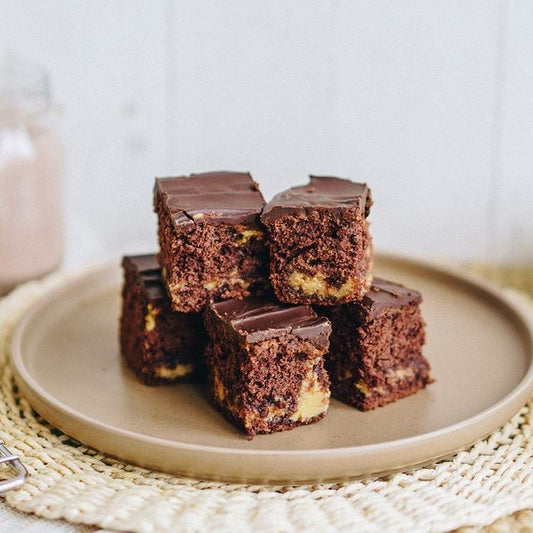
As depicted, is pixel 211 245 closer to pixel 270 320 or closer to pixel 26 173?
pixel 270 320

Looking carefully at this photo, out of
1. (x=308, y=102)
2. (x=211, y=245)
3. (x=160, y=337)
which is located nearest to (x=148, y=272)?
(x=160, y=337)

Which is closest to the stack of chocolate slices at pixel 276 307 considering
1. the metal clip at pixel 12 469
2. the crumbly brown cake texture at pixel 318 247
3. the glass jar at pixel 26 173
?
the crumbly brown cake texture at pixel 318 247

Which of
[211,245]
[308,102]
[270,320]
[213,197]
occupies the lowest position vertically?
[270,320]

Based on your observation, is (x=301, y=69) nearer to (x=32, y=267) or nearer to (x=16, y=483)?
(x=32, y=267)

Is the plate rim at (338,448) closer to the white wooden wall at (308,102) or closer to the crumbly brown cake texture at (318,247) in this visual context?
the crumbly brown cake texture at (318,247)

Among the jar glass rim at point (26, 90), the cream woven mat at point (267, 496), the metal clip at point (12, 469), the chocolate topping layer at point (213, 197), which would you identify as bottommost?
the cream woven mat at point (267, 496)

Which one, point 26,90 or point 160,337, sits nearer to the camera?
point 160,337

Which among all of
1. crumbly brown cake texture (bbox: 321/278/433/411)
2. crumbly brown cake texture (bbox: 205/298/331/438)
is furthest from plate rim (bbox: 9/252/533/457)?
crumbly brown cake texture (bbox: 321/278/433/411)
